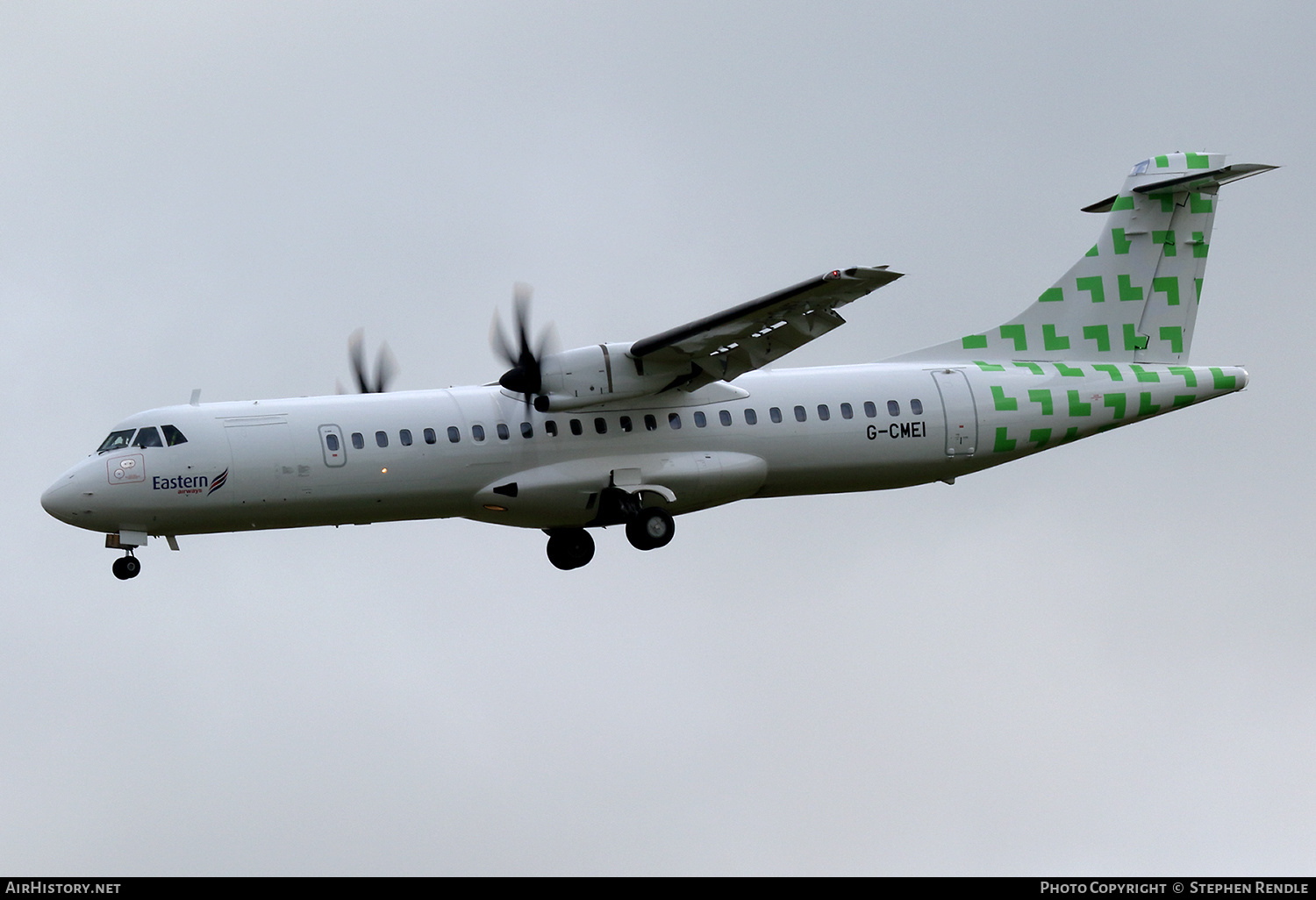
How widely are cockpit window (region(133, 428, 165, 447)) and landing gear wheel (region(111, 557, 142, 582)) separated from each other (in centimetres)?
174

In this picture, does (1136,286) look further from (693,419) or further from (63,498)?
(63,498)

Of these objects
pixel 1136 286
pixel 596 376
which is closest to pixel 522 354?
pixel 596 376

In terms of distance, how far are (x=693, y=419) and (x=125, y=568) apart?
9.20m

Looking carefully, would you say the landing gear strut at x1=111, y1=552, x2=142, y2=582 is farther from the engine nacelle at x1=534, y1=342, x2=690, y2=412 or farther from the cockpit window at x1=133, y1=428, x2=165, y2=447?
the engine nacelle at x1=534, y1=342, x2=690, y2=412

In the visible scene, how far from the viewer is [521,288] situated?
29.0m

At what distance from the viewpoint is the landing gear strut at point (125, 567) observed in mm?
27938

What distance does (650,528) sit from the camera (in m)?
29.5

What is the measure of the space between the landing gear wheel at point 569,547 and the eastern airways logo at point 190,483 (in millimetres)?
6096

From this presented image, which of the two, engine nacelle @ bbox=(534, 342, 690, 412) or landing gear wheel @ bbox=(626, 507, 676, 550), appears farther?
landing gear wheel @ bbox=(626, 507, 676, 550)

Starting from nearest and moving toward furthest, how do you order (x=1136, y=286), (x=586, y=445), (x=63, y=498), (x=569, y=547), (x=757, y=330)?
(x=63, y=498)
(x=757, y=330)
(x=586, y=445)
(x=569, y=547)
(x=1136, y=286)

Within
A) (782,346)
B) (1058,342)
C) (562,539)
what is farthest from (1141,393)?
(562,539)

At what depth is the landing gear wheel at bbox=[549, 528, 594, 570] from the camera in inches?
1240

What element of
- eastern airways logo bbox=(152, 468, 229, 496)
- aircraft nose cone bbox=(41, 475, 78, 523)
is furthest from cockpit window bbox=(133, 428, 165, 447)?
aircraft nose cone bbox=(41, 475, 78, 523)
